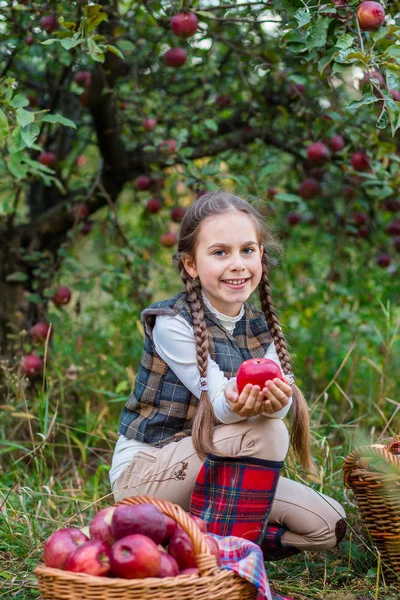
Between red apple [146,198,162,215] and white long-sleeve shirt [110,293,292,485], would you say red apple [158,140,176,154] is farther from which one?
white long-sleeve shirt [110,293,292,485]

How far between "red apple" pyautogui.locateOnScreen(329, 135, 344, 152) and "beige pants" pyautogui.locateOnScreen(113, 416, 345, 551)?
5.49 ft

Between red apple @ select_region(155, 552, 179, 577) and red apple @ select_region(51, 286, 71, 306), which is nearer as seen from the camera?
red apple @ select_region(155, 552, 179, 577)

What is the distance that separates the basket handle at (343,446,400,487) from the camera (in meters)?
1.95

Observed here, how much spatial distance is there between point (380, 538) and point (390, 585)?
13cm

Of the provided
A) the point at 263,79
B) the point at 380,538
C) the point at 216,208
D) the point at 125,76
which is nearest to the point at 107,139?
the point at 125,76

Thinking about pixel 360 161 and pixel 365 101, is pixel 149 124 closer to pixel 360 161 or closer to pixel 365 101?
pixel 360 161

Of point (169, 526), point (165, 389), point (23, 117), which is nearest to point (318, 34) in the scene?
point (23, 117)

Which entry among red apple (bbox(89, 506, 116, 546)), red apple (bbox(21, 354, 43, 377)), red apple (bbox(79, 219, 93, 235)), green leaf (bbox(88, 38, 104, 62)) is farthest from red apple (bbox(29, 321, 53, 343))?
red apple (bbox(89, 506, 116, 546))

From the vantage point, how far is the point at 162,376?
7.47 ft

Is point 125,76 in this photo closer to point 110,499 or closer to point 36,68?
point 36,68

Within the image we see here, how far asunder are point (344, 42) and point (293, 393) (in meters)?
1.04

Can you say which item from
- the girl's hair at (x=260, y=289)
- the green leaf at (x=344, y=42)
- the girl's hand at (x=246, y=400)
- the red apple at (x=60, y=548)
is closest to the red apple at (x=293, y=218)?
the girl's hair at (x=260, y=289)

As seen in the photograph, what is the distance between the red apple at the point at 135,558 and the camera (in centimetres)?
149

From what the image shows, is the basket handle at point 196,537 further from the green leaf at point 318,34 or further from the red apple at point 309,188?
the red apple at point 309,188
